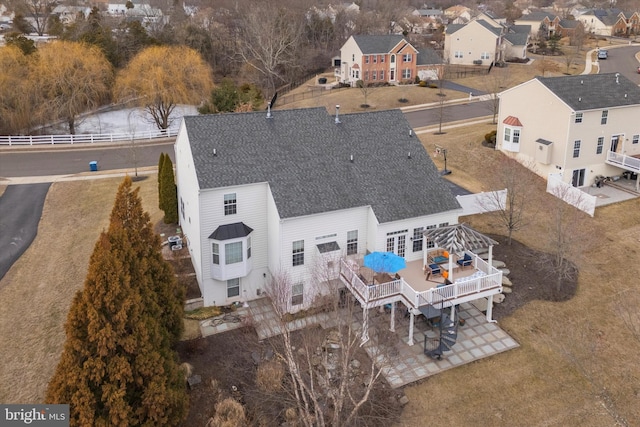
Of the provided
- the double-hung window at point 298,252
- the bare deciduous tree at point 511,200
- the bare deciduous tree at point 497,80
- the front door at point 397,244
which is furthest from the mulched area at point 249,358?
the bare deciduous tree at point 497,80

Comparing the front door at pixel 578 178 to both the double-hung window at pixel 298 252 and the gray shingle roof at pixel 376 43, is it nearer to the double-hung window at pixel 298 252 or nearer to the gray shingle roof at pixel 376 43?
the double-hung window at pixel 298 252

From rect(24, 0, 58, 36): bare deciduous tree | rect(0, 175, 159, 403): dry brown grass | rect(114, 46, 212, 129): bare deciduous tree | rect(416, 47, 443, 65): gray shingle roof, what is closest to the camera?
rect(0, 175, 159, 403): dry brown grass

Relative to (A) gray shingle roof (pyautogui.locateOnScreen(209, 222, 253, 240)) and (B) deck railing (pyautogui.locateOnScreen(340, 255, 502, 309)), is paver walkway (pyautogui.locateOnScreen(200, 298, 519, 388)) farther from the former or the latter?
(A) gray shingle roof (pyautogui.locateOnScreen(209, 222, 253, 240))

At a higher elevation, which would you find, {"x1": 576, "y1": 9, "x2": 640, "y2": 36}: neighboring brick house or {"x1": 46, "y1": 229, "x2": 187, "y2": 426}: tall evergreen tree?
{"x1": 576, "y1": 9, "x2": 640, "y2": 36}: neighboring brick house

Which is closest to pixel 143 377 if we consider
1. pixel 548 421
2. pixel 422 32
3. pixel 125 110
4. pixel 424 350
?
pixel 424 350

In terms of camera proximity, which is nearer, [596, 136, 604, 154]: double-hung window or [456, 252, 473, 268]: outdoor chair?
[456, 252, 473, 268]: outdoor chair

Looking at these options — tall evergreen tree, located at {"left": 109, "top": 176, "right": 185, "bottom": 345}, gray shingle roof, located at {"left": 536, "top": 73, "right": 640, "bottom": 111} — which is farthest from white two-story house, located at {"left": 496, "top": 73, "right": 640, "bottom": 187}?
tall evergreen tree, located at {"left": 109, "top": 176, "right": 185, "bottom": 345}

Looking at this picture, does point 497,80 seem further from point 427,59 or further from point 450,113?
point 450,113
